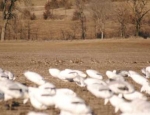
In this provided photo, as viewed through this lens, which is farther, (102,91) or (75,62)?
(75,62)

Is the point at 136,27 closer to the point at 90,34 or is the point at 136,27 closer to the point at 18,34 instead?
the point at 90,34

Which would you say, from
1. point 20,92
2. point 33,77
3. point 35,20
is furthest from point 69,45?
point 20,92

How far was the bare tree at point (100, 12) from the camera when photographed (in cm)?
5516

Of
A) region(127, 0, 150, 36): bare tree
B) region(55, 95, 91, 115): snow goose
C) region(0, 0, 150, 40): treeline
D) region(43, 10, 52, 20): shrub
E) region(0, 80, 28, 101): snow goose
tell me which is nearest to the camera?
region(55, 95, 91, 115): snow goose

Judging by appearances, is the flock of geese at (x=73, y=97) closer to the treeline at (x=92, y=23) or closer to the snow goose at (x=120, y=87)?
the snow goose at (x=120, y=87)

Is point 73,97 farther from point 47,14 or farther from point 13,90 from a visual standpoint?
point 47,14

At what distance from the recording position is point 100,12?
185 feet

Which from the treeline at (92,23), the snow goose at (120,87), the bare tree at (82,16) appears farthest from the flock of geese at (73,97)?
the bare tree at (82,16)

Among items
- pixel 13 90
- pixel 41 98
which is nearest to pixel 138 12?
pixel 13 90

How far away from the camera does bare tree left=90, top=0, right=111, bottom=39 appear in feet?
181

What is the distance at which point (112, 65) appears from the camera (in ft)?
83.3

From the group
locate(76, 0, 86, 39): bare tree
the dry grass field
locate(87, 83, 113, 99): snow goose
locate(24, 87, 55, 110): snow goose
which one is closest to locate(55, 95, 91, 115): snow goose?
locate(24, 87, 55, 110): snow goose

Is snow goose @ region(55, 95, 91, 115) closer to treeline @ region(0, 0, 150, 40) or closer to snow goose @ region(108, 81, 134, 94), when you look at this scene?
snow goose @ region(108, 81, 134, 94)

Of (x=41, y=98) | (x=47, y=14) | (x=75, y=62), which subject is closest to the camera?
(x=41, y=98)
